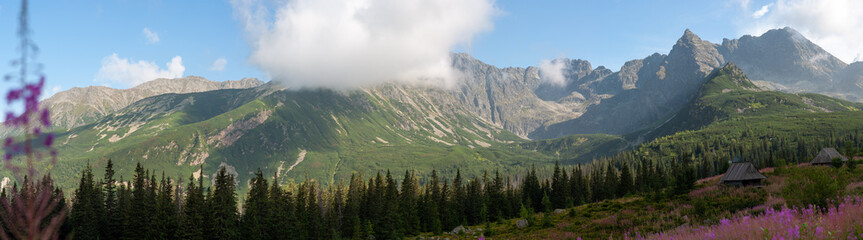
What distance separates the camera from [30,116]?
470cm

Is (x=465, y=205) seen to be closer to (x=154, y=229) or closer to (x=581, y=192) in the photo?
(x=581, y=192)

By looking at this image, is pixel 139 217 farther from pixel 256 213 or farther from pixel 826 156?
pixel 826 156

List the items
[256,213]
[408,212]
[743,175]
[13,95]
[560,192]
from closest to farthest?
1. [13,95]
2. [743,175]
3. [256,213]
4. [408,212]
5. [560,192]

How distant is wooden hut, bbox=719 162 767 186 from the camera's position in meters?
40.2

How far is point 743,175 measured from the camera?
1617 inches

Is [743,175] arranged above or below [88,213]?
above

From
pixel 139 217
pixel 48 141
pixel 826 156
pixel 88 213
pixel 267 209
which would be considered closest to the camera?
pixel 48 141

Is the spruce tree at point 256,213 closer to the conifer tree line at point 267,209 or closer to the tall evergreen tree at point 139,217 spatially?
the conifer tree line at point 267,209

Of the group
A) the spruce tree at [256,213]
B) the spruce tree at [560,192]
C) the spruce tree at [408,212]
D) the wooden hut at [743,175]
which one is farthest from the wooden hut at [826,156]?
the spruce tree at [256,213]

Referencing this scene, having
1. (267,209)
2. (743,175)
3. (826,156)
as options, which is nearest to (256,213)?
(267,209)

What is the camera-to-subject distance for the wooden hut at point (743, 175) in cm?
4022

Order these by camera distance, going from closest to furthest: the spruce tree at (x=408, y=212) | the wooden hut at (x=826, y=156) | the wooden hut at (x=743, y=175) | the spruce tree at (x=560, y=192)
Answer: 1. the wooden hut at (x=743, y=175)
2. the wooden hut at (x=826, y=156)
3. the spruce tree at (x=408, y=212)
4. the spruce tree at (x=560, y=192)

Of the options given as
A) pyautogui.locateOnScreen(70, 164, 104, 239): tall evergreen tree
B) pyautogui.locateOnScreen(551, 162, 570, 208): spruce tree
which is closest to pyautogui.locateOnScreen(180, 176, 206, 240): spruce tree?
pyautogui.locateOnScreen(70, 164, 104, 239): tall evergreen tree

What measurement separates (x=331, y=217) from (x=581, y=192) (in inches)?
3090
